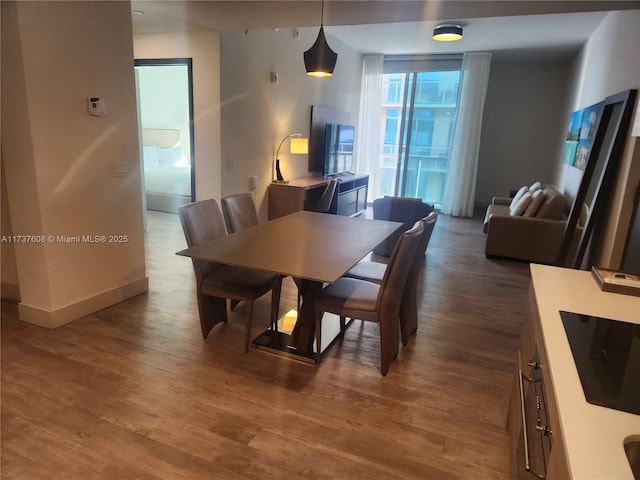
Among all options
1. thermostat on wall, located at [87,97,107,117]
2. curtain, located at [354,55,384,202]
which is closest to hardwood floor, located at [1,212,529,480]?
thermostat on wall, located at [87,97,107,117]

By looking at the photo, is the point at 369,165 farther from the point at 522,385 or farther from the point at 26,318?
the point at 522,385

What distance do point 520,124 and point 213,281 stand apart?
7.35 metres

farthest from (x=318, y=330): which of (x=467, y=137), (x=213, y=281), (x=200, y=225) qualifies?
(x=467, y=137)

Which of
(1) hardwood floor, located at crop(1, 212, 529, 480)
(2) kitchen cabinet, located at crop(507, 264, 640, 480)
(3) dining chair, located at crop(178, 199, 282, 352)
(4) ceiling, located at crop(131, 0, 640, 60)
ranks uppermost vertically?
(4) ceiling, located at crop(131, 0, 640, 60)

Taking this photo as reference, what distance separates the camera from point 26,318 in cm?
296

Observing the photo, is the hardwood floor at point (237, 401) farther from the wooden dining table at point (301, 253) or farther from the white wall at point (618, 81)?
the white wall at point (618, 81)

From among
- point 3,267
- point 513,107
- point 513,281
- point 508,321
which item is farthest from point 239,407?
point 513,107

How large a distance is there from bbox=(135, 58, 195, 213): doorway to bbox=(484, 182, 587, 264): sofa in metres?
4.41

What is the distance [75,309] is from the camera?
301 cm

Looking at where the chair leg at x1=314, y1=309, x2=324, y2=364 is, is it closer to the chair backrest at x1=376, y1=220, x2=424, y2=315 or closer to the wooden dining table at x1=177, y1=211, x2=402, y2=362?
the wooden dining table at x1=177, y1=211, x2=402, y2=362

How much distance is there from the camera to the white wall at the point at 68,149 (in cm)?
254

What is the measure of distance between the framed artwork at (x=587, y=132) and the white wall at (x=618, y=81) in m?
0.15

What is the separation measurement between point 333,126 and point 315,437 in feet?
18.5

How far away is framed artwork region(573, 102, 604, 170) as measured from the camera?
4.13 metres
